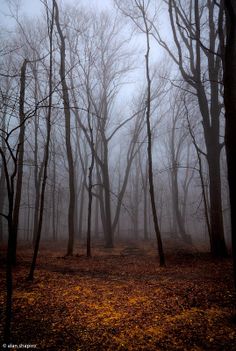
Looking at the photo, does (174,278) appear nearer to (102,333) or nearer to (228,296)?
(228,296)

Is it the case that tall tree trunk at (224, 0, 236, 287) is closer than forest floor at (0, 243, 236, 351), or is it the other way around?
forest floor at (0, 243, 236, 351)

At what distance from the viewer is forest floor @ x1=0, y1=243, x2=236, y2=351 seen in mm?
3936

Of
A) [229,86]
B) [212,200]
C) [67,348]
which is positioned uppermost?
[229,86]

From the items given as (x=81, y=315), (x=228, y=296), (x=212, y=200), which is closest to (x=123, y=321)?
(x=81, y=315)

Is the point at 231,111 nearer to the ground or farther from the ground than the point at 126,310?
farther from the ground

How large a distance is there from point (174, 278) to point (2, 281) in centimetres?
477

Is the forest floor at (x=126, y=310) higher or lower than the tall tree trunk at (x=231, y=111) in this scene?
lower

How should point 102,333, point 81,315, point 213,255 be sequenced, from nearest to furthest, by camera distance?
point 102,333 → point 81,315 → point 213,255

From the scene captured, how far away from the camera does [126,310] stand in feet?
16.6

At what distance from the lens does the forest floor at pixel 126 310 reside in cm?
394

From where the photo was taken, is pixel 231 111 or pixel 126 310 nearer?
pixel 231 111

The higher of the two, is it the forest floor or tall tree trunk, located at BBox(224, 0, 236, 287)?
tall tree trunk, located at BBox(224, 0, 236, 287)

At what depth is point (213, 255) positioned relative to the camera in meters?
10.2

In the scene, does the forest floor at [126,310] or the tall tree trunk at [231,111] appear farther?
the tall tree trunk at [231,111]
